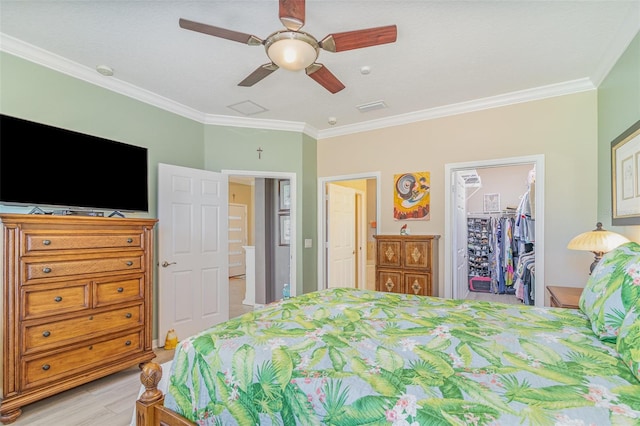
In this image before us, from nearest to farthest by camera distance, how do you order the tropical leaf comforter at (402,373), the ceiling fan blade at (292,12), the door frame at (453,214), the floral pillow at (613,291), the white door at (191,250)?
the tropical leaf comforter at (402,373) < the floral pillow at (613,291) < the ceiling fan blade at (292,12) < the door frame at (453,214) < the white door at (191,250)

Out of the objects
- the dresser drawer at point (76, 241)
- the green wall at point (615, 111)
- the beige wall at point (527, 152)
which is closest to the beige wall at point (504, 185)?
the beige wall at point (527, 152)

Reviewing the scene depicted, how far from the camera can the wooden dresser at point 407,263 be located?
357cm

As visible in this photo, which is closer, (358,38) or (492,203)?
(358,38)

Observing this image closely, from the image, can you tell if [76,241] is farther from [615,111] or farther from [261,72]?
[615,111]

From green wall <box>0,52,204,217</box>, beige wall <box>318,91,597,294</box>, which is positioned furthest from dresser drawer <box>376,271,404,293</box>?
green wall <box>0,52,204,217</box>

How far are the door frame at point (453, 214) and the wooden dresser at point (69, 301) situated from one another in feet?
10.6

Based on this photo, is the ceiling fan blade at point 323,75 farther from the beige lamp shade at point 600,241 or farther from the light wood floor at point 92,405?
the light wood floor at point 92,405

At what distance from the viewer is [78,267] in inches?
98.7

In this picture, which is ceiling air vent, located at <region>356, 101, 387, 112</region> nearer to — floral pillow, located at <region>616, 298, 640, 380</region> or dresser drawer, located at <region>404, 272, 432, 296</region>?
dresser drawer, located at <region>404, 272, 432, 296</region>

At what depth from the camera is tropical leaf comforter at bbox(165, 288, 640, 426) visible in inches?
35.7

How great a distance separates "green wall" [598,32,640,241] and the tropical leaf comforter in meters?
1.71

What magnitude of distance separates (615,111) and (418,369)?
2.97 m

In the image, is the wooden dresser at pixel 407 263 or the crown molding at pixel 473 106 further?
the wooden dresser at pixel 407 263

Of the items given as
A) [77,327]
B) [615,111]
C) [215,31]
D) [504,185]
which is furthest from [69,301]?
[504,185]
